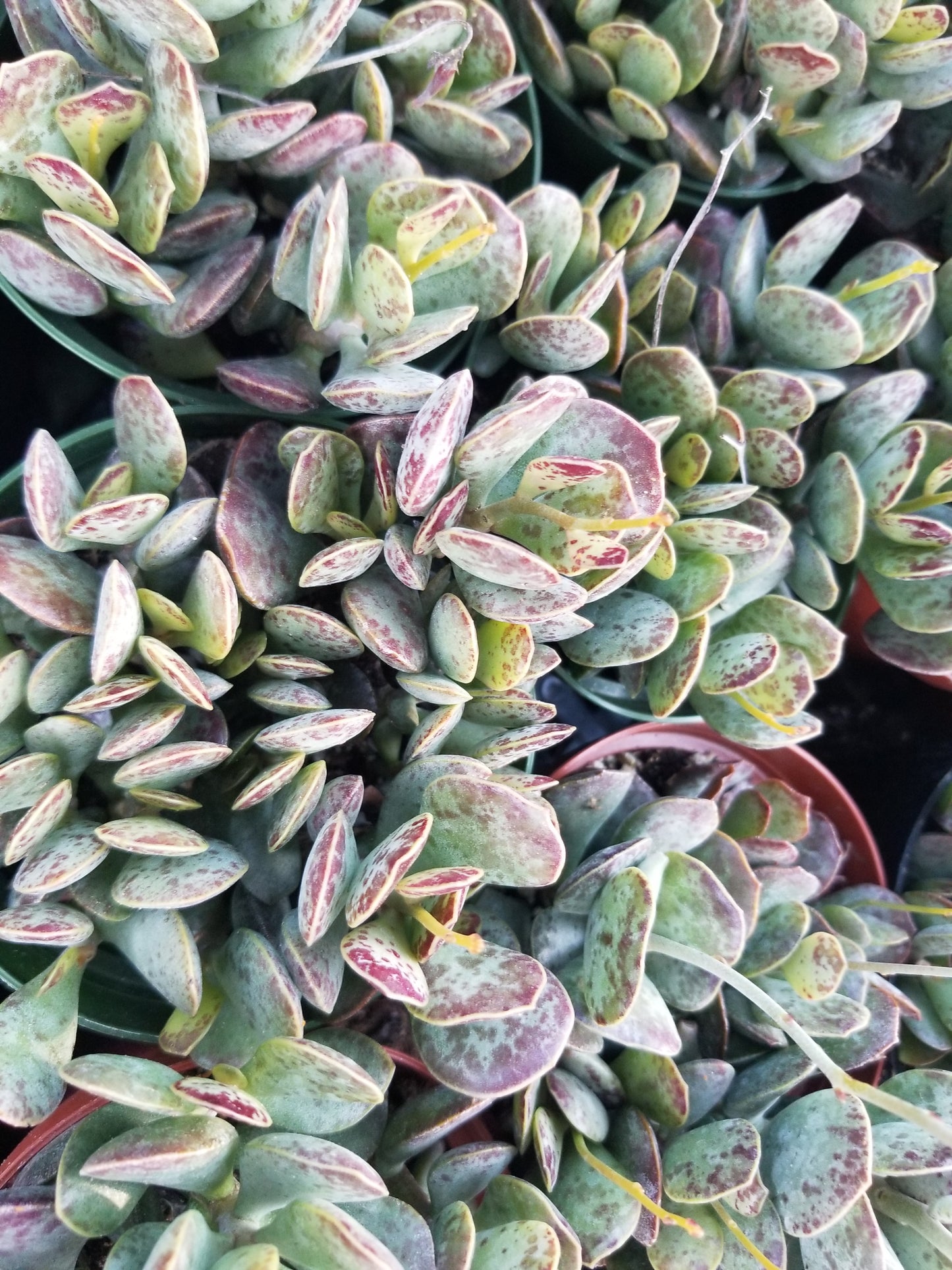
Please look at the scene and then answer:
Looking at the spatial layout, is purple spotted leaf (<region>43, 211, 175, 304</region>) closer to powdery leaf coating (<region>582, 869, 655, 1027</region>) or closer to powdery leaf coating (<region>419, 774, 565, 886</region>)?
powdery leaf coating (<region>419, 774, 565, 886</region>)

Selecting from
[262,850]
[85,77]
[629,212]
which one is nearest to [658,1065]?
[262,850]

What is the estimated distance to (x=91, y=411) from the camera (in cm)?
79

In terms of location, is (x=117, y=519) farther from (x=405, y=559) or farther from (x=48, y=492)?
(x=405, y=559)

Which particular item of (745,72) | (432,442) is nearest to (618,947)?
(432,442)

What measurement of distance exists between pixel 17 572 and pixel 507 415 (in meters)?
0.26

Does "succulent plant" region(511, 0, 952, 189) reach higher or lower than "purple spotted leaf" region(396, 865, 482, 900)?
higher

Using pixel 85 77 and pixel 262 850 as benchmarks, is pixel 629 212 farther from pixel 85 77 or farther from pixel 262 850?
pixel 262 850

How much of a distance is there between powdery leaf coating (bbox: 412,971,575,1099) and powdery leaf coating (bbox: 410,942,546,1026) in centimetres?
1

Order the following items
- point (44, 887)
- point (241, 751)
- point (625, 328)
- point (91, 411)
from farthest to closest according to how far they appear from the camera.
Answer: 1. point (91, 411)
2. point (625, 328)
3. point (241, 751)
4. point (44, 887)

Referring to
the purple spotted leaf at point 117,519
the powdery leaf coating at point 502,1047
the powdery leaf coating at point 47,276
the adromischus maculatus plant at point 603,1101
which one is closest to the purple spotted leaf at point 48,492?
the purple spotted leaf at point 117,519

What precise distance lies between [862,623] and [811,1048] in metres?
0.48

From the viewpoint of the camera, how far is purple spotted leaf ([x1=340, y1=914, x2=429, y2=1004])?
0.44m

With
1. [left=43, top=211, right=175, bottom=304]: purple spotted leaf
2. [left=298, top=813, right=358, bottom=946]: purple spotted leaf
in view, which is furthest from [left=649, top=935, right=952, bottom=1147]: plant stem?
[left=43, top=211, right=175, bottom=304]: purple spotted leaf

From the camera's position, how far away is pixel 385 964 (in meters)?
0.45
